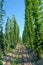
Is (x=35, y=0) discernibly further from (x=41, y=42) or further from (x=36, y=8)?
(x=41, y=42)

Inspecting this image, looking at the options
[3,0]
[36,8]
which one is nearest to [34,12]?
[36,8]

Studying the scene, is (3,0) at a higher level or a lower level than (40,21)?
higher

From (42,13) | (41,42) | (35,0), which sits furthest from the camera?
(35,0)

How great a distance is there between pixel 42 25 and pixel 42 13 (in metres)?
1.94

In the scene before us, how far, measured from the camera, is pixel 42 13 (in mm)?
31953

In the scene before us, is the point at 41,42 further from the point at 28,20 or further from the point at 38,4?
the point at 28,20

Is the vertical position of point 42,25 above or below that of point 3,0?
below

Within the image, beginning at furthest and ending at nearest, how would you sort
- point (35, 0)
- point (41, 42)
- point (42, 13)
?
point (35, 0) → point (42, 13) → point (41, 42)

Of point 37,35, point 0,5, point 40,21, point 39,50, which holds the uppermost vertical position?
point 0,5

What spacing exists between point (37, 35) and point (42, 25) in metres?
2.88

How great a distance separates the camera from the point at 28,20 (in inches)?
2147

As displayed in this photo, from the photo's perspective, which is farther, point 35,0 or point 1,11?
point 35,0

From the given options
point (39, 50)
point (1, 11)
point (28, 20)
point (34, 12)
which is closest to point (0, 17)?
point (1, 11)

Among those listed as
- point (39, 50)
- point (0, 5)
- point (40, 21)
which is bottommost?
point (39, 50)
